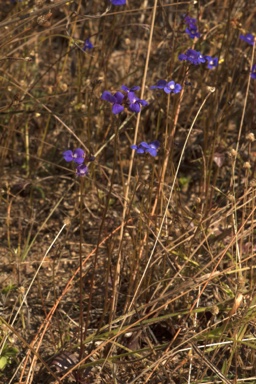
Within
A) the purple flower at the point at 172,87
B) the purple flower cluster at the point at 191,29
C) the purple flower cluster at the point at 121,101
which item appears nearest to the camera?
the purple flower cluster at the point at 121,101

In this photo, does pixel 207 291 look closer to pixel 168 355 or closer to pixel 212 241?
pixel 212 241

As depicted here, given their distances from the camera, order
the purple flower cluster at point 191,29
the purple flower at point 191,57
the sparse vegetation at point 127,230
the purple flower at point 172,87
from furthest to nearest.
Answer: the purple flower cluster at point 191,29 < the purple flower at point 191,57 < the purple flower at point 172,87 < the sparse vegetation at point 127,230

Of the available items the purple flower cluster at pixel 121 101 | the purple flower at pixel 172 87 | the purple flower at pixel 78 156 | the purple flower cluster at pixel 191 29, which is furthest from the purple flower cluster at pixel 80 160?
the purple flower cluster at pixel 191 29

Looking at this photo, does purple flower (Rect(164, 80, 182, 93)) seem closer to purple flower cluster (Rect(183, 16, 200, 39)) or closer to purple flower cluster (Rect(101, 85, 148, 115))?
purple flower cluster (Rect(101, 85, 148, 115))

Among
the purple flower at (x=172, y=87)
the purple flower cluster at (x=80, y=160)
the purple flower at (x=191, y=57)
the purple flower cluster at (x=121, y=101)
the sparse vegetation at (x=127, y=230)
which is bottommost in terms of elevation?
the sparse vegetation at (x=127, y=230)

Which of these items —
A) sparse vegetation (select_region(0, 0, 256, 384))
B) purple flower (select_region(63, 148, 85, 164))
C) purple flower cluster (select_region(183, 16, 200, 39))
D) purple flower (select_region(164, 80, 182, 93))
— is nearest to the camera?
purple flower (select_region(63, 148, 85, 164))

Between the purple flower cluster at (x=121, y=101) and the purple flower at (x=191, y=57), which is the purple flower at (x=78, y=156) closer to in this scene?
the purple flower cluster at (x=121, y=101)

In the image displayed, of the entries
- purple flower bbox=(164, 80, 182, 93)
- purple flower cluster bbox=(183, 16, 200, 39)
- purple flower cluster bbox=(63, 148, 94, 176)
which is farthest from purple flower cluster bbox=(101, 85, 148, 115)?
purple flower cluster bbox=(183, 16, 200, 39)

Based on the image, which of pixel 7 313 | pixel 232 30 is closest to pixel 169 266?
pixel 7 313

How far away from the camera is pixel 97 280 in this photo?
2422mm

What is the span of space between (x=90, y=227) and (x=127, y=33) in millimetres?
1379

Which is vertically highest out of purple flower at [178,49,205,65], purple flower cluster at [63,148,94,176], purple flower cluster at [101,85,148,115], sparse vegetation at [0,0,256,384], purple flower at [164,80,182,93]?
purple flower cluster at [101,85,148,115]

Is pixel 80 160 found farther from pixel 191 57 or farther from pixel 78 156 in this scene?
pixel 191 57

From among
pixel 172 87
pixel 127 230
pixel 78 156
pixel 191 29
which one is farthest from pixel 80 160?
pixel 191 29
